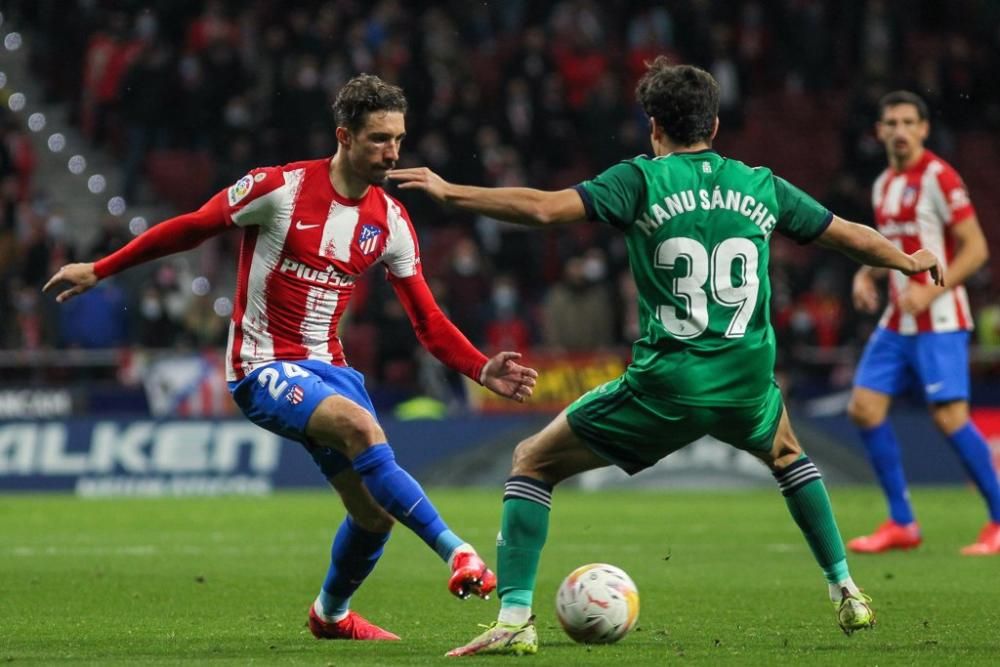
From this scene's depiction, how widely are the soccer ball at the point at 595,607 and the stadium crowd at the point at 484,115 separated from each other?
475 inches

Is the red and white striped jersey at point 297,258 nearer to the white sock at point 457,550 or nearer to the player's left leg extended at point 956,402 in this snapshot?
the white sock at point 457,550

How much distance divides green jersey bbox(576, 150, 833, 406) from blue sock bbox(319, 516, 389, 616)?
142 centimetres

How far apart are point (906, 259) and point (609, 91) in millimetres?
15331

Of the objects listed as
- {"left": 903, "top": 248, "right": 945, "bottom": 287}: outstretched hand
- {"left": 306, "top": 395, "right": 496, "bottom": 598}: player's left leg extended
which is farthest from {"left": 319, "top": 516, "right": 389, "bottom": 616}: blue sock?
{"left": 903, "top": 248, "right": 945, "bottom": 287}: outstretched hand

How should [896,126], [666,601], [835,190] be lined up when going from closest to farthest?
[666,601] → [896,126] → [835,190]

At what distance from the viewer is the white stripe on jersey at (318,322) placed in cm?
703

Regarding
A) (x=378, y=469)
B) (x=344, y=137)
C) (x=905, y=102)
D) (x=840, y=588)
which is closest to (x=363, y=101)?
(x=344, y=137)

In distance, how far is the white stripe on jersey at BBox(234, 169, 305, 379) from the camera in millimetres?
6957

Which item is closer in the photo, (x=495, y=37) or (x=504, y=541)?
(x=504, y=541)

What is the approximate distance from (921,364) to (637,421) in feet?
16.9

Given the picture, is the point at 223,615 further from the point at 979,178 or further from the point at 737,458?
the point at 979,178

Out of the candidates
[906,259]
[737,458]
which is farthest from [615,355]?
[906,259]

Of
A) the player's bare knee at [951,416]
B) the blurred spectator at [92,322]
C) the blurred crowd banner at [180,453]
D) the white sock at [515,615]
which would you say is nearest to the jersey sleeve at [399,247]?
the white sock at [515,615]

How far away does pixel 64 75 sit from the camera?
24562 millimetres
